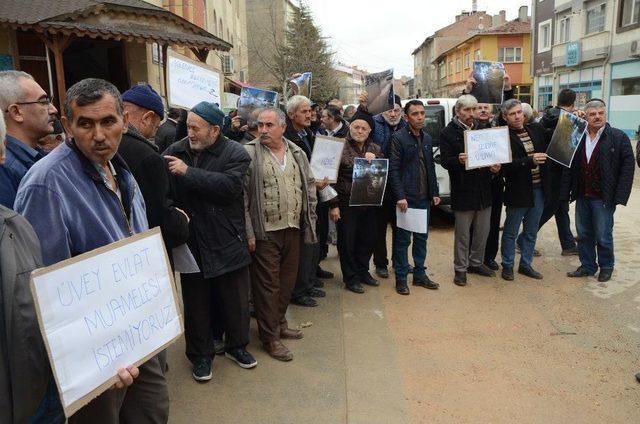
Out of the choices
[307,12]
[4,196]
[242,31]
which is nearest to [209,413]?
[4,196]

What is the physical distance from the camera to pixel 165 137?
5.28 m

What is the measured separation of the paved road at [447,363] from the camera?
3.26 m

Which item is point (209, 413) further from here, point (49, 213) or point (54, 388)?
point (49, 213)

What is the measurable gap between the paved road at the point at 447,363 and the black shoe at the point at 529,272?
0.72 ft

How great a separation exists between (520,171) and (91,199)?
4899mm

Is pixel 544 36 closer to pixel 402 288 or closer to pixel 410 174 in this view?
pixel 410 174

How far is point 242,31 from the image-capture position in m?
34.9

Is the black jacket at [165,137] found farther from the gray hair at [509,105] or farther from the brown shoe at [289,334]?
the gray hair at [509,105]

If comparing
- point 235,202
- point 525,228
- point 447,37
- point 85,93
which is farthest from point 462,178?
point 447,37

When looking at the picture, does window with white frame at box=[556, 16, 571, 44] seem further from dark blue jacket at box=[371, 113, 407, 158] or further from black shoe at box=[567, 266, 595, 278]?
dark blue jacket at box=[371, 113, 407, 158]

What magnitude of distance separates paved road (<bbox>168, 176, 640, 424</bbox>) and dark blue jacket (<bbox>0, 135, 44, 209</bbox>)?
1782 millimetres

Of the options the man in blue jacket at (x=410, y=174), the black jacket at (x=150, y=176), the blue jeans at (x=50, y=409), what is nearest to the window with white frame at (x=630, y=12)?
the man in blue jacket at (x=410, y=174)

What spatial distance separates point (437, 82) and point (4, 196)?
64042 mm

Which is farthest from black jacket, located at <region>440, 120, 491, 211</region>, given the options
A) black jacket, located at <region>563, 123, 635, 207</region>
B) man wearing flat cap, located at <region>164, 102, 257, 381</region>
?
man wearing flat cap, located at <region>164, 102, 257, 381</region>
